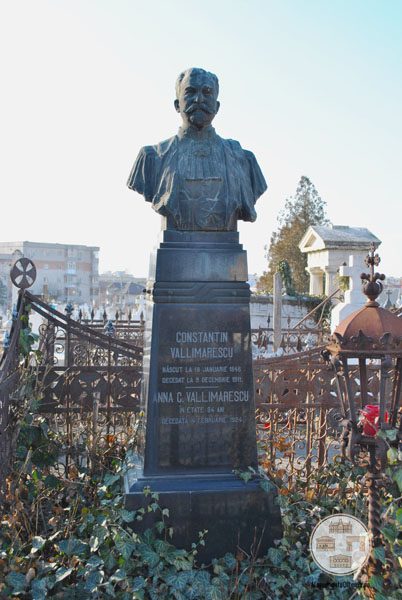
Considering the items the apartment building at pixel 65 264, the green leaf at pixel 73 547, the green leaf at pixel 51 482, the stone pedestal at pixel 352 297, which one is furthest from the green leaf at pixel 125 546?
the apartment building at pixel 65 264

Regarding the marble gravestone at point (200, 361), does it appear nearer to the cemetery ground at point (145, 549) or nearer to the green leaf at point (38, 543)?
the cemetery ground at point (145, 549)

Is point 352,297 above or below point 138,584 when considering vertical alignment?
above

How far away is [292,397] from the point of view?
19.8 feet

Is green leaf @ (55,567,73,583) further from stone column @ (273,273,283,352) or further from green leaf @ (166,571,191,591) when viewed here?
stone column @ (273,273,283,352)

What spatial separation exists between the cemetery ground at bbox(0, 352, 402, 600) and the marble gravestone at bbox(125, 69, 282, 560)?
0.42 ft

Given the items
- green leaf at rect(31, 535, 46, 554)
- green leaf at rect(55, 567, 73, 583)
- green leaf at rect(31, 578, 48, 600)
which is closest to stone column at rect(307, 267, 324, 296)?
green leaf at rect(31, 535, 46, 554)

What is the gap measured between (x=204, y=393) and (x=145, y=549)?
3.65ft

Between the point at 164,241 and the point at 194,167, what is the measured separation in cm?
62

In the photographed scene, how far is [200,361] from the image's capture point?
427 centimetres

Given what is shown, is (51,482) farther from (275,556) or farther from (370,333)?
(370,333)

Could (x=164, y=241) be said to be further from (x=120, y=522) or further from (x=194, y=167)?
(x=120, y=522)

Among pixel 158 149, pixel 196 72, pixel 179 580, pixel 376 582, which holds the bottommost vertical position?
pixel 179 580

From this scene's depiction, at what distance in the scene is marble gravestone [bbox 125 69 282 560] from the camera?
412 cm

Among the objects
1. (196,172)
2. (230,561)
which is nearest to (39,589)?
(230,561)
